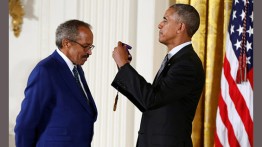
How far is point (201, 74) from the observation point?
2941 mm

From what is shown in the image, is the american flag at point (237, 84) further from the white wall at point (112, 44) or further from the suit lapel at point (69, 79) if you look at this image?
the suit lapel at point (69, 79)

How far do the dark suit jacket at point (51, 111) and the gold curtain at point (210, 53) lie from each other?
1.54 m

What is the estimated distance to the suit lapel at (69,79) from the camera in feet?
9.58

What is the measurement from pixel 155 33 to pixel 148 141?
1731 mm

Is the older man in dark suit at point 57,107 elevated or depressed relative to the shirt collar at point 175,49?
depressed

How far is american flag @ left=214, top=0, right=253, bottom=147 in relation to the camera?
13.0 feet

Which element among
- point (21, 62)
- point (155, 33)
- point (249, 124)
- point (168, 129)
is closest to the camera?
point (168, 129)

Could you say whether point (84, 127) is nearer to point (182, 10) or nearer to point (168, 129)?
point (168, 129)

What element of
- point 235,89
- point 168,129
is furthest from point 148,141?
point 235,89

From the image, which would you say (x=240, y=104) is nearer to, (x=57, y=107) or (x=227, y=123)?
(x=227, y=123)

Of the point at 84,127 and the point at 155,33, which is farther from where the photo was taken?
the point at 155,33

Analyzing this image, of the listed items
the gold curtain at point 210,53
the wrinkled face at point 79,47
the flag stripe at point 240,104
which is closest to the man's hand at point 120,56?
the wrinkled face at point 79,47

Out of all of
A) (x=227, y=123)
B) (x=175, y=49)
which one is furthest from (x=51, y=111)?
(x=227, y=123)

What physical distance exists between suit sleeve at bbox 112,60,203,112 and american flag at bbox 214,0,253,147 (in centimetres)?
120
